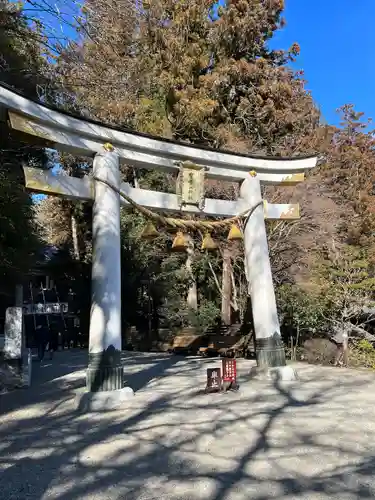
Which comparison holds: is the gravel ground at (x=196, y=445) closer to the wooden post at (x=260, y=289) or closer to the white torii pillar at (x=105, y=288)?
the white torii pillar at (x=105, y=288)

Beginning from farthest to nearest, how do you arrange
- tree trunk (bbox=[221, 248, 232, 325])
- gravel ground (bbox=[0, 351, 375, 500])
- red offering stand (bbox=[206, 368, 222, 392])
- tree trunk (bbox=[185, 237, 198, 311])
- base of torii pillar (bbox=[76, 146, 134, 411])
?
tree trunk (bbox=[185, 237, 198, 311]), tree trunk (bbox=[221, 248, 232, 325]), red offering stand (bbox=[206, 368, 222, 392]), base of torii pillar (bbox=[76, 146, 134, 411]), gravel ground (bbox=[0, 351, 375, 500])

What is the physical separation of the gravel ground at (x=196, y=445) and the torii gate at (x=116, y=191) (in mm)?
921

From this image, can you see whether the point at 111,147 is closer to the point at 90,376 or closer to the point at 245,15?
the point at 90,376

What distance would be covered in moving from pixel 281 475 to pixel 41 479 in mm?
2053

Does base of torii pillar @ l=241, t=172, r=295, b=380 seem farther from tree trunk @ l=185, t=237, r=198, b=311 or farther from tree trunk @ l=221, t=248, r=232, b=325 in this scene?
Answer: tree trunk @ l=185, t=237, r=198, b=311

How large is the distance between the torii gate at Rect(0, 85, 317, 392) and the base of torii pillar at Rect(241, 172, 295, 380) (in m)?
0.02

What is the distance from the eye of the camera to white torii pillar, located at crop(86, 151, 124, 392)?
20.7 ft

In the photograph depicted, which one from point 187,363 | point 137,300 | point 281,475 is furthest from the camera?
point 137,300

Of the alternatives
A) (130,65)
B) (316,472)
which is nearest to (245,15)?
(130,65)

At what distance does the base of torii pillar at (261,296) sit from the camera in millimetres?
7898

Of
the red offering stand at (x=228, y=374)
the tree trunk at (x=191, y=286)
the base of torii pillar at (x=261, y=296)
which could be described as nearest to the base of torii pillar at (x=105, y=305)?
the red offering stand at (x=228, y=374)

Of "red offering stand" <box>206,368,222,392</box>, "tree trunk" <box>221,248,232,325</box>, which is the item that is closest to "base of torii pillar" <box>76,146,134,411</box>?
"red offering stand" <box>206,368,222,392</box>

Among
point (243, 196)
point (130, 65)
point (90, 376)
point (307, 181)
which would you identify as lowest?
point (90, 376)

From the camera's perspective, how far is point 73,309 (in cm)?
1962
